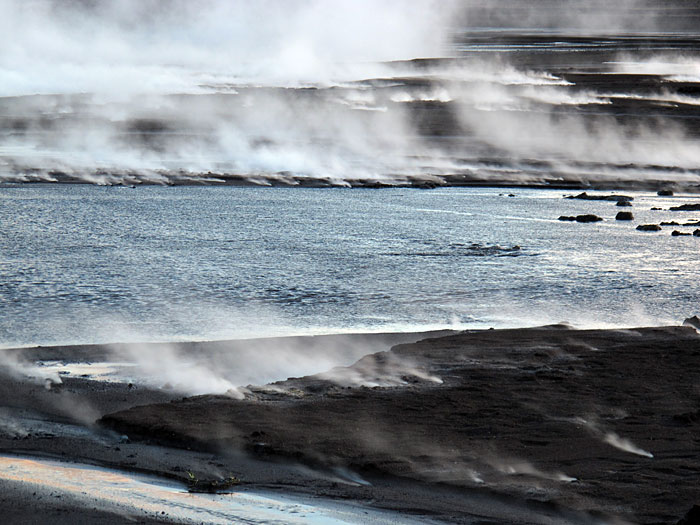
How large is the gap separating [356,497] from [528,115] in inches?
2505

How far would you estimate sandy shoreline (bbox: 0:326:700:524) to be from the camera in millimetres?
7695

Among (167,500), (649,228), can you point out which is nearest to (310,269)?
A: (167,500)

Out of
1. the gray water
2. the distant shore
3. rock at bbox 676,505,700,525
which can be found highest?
rock at bbox 676,505,700,525

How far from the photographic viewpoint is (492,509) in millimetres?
7531

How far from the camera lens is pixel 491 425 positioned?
9.41 m

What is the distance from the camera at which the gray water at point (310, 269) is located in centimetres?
1484

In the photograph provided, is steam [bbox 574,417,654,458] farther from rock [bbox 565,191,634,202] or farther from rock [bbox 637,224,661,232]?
rock [bbox 565,191,634,202]

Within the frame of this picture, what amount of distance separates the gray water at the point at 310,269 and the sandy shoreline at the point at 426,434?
2769 millimetres

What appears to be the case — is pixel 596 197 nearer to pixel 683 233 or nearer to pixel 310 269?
pixel 683 233

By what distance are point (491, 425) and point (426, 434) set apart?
2.14ft

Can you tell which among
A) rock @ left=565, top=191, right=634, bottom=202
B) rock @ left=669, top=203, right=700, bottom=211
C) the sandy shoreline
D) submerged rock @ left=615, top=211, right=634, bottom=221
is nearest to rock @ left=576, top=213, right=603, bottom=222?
submerged rock @ left=615, top=211, right=634, bottom=221

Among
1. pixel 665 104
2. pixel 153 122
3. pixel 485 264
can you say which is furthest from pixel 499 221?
pixel 665 104

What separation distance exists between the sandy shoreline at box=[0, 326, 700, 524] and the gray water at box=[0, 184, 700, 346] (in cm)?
277

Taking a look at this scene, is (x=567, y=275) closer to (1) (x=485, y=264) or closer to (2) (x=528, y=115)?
(1) (x=485, y=264)
